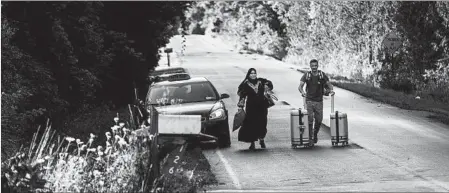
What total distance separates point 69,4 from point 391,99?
17281 mm

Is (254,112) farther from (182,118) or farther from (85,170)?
(182,118)

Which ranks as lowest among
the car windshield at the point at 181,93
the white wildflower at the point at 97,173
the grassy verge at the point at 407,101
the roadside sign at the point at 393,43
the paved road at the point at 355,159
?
the grassy verge at the point at 407,101

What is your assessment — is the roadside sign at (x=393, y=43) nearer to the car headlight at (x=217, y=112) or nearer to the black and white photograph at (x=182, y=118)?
the black and white photograph at (x=182, y=118)

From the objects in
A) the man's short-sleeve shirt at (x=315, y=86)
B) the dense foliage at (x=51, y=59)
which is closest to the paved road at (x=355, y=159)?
the man's short-sleeve shirt at (x=315, y=86)

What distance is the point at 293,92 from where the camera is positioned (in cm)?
3925

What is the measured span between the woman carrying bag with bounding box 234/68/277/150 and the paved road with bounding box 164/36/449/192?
1.25ft

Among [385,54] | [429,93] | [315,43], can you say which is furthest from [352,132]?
[315,43]

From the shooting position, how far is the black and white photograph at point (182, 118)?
36.8 ft

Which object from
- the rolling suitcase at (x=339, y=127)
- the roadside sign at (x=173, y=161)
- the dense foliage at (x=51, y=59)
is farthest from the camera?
the rolling suitcase at (x=339, y=127)

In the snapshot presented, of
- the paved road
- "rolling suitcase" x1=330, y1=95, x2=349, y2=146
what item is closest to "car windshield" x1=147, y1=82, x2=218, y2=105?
the paved road

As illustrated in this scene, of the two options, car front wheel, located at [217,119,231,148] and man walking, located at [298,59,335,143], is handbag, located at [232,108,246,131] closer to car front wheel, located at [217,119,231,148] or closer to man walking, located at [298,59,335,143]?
car front wheel, located at [217,119,231,148]

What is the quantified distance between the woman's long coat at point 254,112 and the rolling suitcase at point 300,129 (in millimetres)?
633

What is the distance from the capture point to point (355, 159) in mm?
17391

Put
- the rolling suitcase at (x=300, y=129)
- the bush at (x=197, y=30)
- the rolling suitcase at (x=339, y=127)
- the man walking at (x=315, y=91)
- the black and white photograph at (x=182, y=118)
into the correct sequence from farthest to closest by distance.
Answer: the bush at (x=197, y=30) → the man walking at (x=315, y=91) → the rolling suitcase at (x=339, y=127) → the rolling suitcase at (x=300, y=129) → the black and white photograph at (x=182, y=118)
